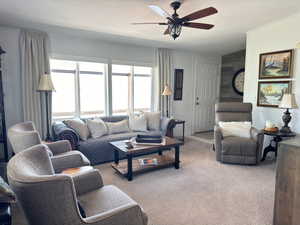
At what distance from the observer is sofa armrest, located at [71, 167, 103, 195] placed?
5.82 ft

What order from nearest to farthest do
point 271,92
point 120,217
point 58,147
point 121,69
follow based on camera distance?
point 120,217
point 58,147
point 271,92
point 121,69

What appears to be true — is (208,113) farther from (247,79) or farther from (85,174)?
(85,174)

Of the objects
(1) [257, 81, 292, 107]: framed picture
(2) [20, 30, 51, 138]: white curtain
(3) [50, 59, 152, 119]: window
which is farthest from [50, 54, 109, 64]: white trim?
(1) [257, 81, 292, 107]: framed picture

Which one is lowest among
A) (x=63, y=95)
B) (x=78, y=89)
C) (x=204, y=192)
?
(x=204, y=192)

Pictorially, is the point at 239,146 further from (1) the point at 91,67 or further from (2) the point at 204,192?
(1) the point at 91,67

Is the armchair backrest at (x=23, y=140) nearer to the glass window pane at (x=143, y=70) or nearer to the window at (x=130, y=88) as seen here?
the window at (x=130, y=88)

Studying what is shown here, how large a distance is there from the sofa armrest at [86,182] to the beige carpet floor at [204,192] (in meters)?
0.73

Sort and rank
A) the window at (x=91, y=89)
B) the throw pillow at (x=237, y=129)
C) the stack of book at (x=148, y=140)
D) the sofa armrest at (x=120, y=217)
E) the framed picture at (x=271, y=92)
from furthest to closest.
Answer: the window at (x=91, y=89), the framed picture at (x=271, y=92), the throw pillow at (x=237, y=129), the stack of book at (x=148, y=140), the sofa armrest at (x=120, y=217)

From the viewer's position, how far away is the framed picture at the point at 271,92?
3.95 metres

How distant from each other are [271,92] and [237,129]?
1.16 m

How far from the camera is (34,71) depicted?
145 inches

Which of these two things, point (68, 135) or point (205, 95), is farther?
point (205, 95)

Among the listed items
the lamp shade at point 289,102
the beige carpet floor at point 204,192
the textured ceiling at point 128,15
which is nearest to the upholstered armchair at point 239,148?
the beige carpet floor at point 204,192

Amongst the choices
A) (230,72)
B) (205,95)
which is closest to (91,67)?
(205,95)
